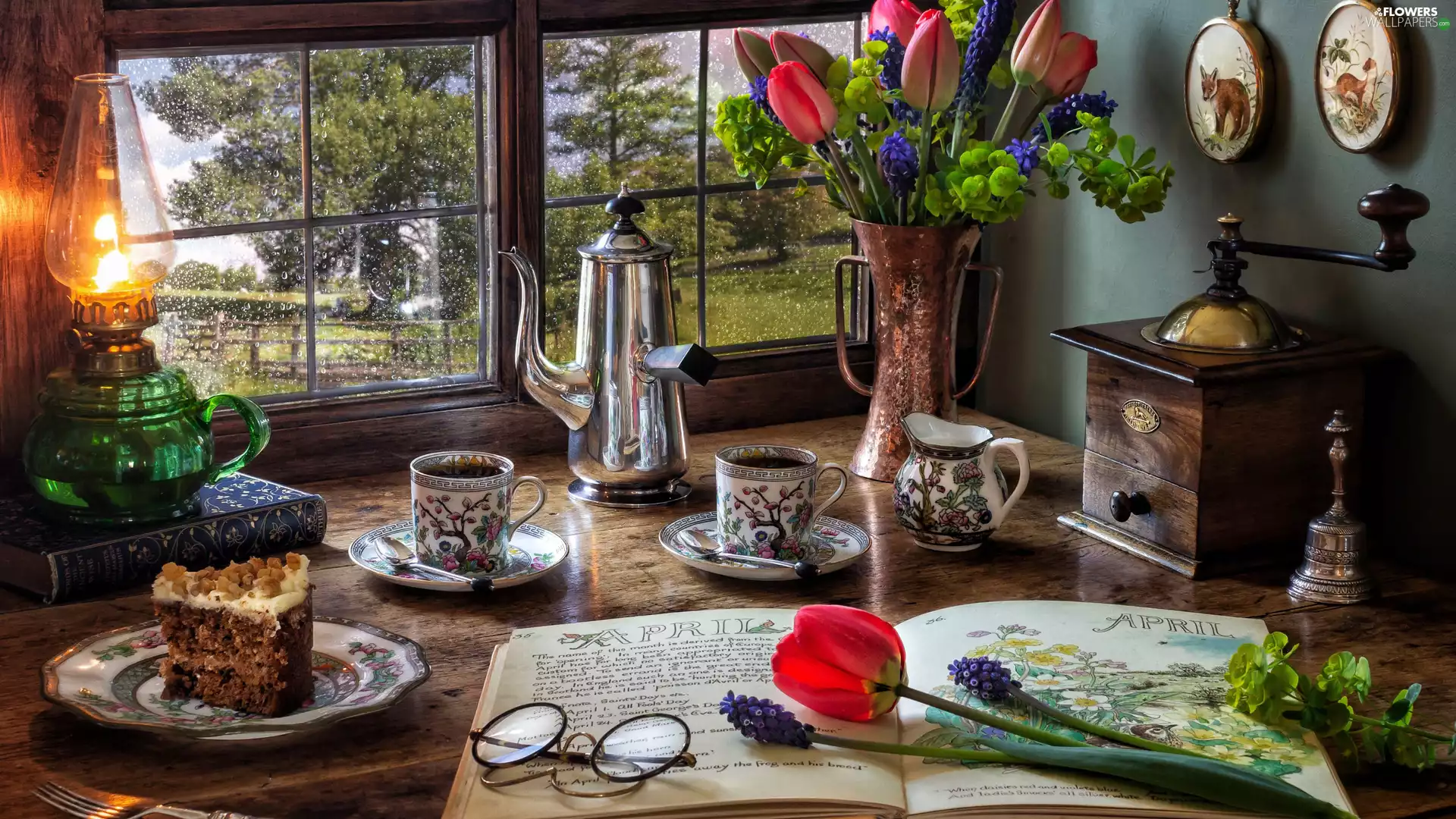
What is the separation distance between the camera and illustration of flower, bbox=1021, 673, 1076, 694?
1.10 metres

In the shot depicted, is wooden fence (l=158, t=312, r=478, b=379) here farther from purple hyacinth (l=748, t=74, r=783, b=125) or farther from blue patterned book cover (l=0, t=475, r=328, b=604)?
purple hyacinth (l=748, t=74, r=783, b=125)

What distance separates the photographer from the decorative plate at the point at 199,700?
101 cm

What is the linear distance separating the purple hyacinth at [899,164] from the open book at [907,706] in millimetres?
511

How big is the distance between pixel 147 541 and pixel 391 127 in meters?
0.59

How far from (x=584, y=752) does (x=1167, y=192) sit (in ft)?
3.30

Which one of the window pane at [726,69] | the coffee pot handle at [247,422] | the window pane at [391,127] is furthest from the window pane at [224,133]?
the window pane at [726,69]

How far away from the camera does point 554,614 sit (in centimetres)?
129

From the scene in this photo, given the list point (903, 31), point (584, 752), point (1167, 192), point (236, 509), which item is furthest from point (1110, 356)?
point (236, 509)

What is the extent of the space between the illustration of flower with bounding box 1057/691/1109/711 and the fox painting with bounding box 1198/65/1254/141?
0.70 metres

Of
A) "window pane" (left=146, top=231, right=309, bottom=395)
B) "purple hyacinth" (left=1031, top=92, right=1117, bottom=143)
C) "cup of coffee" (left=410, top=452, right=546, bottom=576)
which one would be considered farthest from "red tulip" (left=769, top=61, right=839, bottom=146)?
"window pane" (left=146, top=231, right=309, bottom=395)

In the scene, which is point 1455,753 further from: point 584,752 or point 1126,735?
point 584,752

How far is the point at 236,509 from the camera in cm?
140

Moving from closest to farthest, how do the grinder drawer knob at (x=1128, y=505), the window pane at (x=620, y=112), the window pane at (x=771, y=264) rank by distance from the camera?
the grinder drawer knob at (x=1128, y=505) < the window pane at (x=620, y=112) < the window pane at (x=771, y=264)

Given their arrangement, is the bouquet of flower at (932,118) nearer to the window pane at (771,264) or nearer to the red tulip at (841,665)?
the window pane at (771,264)
